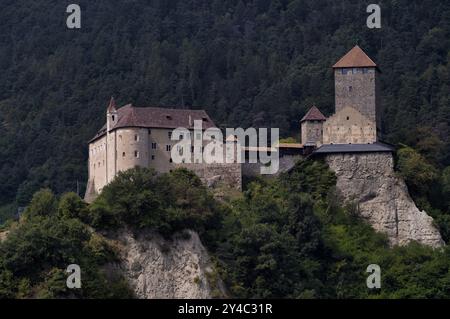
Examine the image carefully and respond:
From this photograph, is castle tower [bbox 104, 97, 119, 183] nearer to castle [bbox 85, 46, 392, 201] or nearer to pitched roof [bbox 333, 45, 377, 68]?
castle [bbox 85, 46, 392, 201]

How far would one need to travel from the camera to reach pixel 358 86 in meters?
83.8

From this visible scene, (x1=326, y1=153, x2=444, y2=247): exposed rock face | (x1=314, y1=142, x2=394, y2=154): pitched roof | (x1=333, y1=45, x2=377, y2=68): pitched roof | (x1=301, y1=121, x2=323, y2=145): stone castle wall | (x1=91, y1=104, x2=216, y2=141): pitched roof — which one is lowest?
(x1=326, y1=153, x2=444, y2=247): exposed rock face

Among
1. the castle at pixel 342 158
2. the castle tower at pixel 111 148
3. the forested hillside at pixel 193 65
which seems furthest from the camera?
the forested hillside at pixel 193 65

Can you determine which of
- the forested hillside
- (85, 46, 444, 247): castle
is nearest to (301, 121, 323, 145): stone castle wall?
(85, 46, 444, 247): castle

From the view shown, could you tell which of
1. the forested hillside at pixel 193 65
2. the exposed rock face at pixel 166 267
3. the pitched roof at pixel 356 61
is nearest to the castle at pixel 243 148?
the pitched roof at pixel 356 61

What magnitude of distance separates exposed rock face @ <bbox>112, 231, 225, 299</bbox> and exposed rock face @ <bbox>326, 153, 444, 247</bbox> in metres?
10.5

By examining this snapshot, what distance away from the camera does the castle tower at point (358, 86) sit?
8312 cm

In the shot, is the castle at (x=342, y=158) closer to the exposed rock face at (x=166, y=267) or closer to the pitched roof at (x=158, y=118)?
the pitched roof at (x=158, y=118)

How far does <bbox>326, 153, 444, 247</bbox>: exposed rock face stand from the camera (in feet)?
265

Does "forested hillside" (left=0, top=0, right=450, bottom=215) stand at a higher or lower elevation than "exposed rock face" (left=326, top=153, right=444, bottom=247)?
higher

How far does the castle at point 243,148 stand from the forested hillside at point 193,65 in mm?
17283

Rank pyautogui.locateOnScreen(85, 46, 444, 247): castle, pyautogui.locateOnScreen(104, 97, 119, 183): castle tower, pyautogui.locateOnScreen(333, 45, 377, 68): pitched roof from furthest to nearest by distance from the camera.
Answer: pyautogui.locateOnScreen(333, 45, 377, 68): pitched roof, pyautogui.locateOnScreen(104, 97, 119, 183): castle tower, pyautogui.locateOnScreen(85, 46, 444, 247): castle

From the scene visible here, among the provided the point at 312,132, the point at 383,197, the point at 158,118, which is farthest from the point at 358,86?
the point at 158,118

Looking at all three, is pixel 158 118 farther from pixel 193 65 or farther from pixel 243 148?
pixel 193 65
